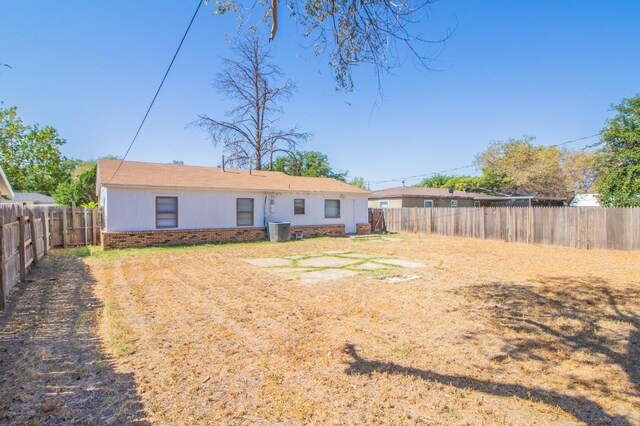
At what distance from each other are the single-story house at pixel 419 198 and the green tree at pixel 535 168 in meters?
6.71

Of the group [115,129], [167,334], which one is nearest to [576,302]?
[167,334]

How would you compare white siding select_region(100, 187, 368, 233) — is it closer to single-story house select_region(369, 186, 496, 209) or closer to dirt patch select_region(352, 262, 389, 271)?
single-story house select_region(369, 186, 496, 209)

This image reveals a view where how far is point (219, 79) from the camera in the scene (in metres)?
25.4

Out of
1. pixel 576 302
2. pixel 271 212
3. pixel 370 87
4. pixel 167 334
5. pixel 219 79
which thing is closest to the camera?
pixel 167 334

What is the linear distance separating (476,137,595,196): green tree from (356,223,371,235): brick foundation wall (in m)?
20.1

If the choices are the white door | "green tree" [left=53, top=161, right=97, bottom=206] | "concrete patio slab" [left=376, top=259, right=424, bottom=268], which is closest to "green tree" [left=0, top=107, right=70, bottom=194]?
"green tree" [left=53, top=161, right=97, bottom=206]

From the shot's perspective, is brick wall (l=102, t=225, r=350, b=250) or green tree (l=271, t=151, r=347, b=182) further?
green tree (l=271, t=151, r=347, b=182)

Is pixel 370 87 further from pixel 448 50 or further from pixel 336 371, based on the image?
pixel 336 371

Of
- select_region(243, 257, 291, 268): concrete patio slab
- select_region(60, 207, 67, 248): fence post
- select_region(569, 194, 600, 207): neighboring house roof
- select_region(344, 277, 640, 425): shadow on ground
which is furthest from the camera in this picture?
select_region(569, 194, 600, 207): neighboring house roof

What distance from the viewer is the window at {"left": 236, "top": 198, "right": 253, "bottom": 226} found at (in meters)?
16.1

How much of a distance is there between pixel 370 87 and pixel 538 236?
1339cm

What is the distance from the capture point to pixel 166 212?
14.1 m

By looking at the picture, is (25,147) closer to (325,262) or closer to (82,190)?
(82,190)

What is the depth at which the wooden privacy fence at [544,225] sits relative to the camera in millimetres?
12570
